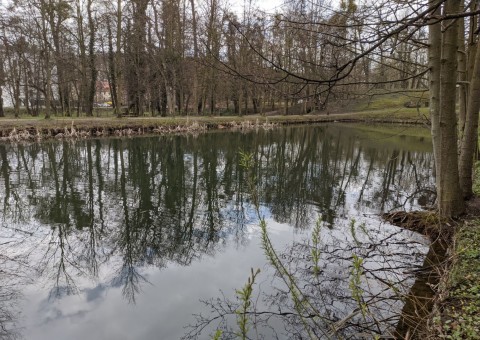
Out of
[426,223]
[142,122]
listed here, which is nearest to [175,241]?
[426,223]

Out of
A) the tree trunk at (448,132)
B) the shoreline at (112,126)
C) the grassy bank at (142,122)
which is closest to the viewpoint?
the tree trunk at (448,132)

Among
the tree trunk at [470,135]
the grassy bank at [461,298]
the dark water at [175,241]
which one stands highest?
the tree trunk at [470,135]

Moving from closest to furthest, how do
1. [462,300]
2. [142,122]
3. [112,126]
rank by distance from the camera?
1. [462,300]
2. [112,126]
3. [142,122]

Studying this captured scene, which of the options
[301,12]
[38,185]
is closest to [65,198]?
[38,185]

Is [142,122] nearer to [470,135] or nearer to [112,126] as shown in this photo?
[112,126]

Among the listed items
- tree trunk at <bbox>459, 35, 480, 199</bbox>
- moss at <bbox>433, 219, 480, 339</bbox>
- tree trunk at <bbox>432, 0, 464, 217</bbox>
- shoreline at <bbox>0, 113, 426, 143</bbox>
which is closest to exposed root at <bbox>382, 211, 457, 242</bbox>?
tree trunk at <bbox>432, 0, 464, 217</bbox>

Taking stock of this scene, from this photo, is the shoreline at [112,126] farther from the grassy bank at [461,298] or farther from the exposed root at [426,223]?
the grassy bank at [461,298]

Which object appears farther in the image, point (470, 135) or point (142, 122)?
point (142, 122)

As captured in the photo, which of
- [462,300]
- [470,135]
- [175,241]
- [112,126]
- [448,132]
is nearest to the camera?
[462,300]

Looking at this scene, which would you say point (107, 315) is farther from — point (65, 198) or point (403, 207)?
point (403, 207)


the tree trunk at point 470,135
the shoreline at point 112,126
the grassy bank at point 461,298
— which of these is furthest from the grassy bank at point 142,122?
the grassy bank at point 461,298

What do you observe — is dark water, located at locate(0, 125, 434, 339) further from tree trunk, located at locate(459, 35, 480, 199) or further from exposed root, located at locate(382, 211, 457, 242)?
tree trunk, located at locate(459, 35, 480, 199)

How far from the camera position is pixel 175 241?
6555 mm

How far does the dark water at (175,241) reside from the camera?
13.8 ft
